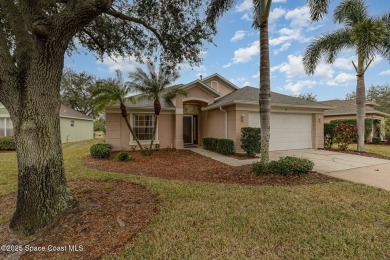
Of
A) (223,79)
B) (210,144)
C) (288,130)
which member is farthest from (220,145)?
(223,79)

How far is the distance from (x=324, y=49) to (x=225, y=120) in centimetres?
800

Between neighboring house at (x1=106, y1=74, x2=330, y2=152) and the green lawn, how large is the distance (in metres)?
6.84

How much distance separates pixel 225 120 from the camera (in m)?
12.8

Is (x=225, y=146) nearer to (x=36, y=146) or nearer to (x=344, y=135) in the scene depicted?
(x=344, y=135)

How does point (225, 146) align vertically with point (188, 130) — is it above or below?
below

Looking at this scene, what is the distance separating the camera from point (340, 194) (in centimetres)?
517

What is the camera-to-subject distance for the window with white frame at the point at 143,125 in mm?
13906

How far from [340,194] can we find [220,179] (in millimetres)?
3339

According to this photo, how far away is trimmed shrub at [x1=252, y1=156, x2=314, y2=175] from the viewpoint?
22.2 feet

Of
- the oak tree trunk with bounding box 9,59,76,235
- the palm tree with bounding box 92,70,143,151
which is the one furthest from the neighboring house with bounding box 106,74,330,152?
the oak tree trunk with bounding box 9,59,76,235

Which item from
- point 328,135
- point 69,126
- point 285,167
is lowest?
point 285,167

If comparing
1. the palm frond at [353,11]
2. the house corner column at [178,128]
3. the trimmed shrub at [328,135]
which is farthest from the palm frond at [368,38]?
the house corner column at [178,128]

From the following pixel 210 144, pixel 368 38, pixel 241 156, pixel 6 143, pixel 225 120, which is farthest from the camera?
pixel 6 143

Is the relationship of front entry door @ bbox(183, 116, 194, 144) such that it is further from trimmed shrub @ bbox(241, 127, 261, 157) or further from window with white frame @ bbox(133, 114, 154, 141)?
trimmed shrub @ bbox(241, 127, 261, 157)
